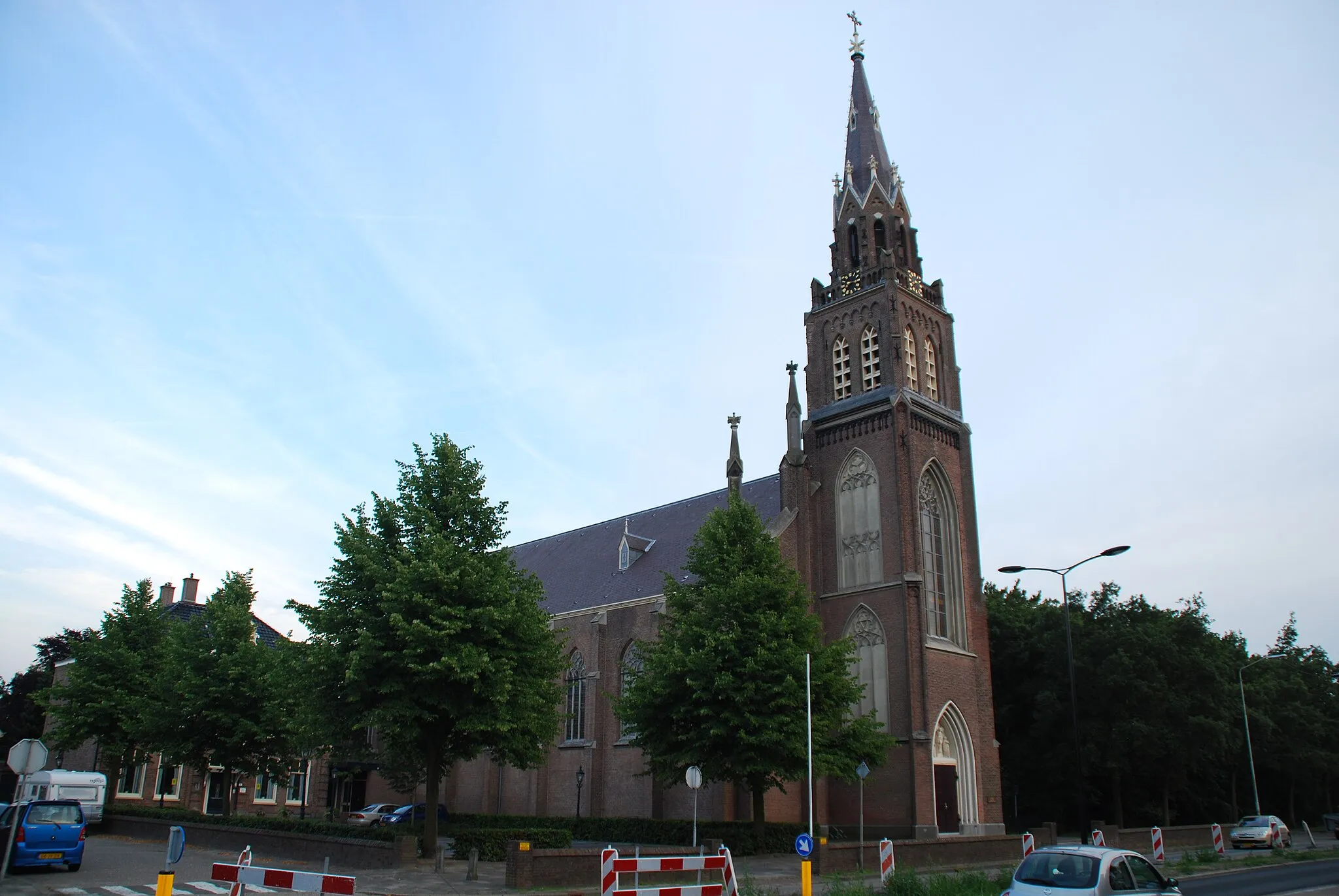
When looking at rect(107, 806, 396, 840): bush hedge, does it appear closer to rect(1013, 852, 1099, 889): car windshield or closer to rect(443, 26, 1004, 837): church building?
rect(443, 26, 1004, 837): church building

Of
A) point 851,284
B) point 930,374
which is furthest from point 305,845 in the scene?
point 851,284

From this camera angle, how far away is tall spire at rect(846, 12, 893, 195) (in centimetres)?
4506

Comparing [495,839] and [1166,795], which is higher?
[495,839]

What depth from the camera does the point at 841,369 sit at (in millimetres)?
42531

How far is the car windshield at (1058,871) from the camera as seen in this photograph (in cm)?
1259

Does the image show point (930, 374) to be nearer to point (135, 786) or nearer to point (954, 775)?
point (954, 775)

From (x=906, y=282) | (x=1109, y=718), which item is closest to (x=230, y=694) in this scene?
(x=906, y=282)

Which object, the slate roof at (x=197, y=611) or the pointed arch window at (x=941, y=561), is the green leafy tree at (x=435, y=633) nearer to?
the pointed arch window at (x=941, y=561)

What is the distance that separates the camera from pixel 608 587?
48.6m

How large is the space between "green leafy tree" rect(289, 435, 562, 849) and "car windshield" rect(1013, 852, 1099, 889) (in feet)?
49.2

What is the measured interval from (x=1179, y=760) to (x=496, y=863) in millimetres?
36342

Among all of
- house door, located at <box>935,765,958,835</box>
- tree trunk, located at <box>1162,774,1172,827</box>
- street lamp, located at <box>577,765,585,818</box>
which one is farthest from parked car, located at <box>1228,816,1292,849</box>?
street lamp, located at <box>577,765,585,818</box>

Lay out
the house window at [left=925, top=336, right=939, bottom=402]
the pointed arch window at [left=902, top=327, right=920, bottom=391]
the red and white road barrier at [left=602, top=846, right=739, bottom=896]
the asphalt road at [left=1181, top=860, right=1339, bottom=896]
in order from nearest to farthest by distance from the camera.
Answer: the red and white road barrier at [left=602, top=846, right=739, bottom=896]
the asphalt road at [left=1181, top=860, right=1339, bottom=896]
the pointed arch window at [left=902, top=327, right=920, bottom=391]
the house window at [left=925, top=336, right=939, bottom=402]

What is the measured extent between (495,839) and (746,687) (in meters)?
8.40
